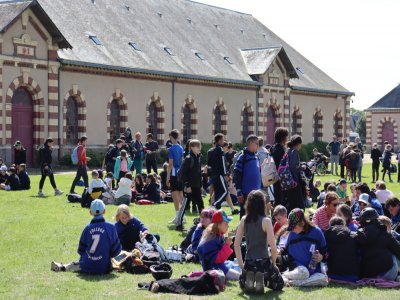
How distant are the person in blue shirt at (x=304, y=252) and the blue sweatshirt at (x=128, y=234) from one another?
8.29ft

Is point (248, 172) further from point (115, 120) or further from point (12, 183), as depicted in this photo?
point (115, 120)

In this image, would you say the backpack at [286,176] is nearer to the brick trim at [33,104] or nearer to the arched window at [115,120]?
the brick trim at [33,104]

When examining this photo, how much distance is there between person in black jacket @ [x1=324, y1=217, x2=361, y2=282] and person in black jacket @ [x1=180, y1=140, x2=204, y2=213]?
200 inches

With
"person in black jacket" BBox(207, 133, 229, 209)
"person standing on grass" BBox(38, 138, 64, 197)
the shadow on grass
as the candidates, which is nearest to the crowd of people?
the shadow on grass

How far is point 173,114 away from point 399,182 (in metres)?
12.0

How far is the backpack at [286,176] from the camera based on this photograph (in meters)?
12.7

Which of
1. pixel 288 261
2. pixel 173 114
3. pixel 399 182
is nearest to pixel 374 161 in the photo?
pixel 399 182

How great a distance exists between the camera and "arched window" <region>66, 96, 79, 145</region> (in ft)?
106

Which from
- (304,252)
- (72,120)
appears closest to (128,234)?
(304,252)

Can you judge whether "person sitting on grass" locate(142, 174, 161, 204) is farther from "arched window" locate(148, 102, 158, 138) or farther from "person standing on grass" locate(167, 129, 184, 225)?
"arched window" locate(148, 102, 158, 138)

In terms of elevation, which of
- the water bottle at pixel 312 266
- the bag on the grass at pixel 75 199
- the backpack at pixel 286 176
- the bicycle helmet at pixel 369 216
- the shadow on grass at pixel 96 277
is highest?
the backpack at pixel 286 176

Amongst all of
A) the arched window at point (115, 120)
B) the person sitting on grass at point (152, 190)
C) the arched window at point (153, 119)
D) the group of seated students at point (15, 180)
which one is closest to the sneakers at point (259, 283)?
the person sitting on grass at point (152, 190)

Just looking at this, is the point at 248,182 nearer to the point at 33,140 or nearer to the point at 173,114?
the point at 33,140

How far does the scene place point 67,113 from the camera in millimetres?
32125
